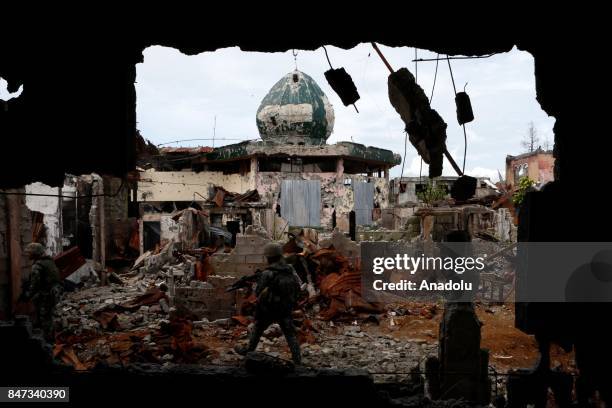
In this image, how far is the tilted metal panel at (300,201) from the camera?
2411 cm

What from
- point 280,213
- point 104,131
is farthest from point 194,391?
point 280,213

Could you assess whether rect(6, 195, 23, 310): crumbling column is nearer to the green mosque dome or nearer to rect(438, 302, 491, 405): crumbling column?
rect(438, 302, 491, 405): crumbling column

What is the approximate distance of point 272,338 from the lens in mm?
9102

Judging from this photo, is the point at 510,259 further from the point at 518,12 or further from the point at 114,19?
the point at 114,19

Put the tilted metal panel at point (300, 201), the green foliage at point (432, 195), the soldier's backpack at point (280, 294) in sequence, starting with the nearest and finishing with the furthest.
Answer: the soldier's backpack at point (280, 294), the green foliage at point (432, 195), the tilted metal panel at point (300, 201)

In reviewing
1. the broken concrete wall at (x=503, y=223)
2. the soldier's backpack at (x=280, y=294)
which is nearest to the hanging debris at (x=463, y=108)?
the soldier's backpack at (x=280, y=294)

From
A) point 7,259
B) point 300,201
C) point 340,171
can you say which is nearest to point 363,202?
point 340,171

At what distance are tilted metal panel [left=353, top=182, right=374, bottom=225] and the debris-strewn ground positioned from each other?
44.1 ft

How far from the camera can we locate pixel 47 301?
7.33 metres

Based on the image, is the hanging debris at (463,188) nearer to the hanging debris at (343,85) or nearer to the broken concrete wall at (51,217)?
the hanging debris at (343,85)

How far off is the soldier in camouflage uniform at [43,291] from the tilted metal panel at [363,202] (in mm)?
18628

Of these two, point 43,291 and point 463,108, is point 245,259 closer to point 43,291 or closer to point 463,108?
point 43,291

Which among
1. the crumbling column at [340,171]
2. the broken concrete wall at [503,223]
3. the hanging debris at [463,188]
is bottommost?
the broken concrete wall at [503,223]

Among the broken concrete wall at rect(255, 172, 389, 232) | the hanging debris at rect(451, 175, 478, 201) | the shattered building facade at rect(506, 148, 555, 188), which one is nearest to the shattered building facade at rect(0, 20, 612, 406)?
the hanging debris at rect(451, 175, 478, 201)
